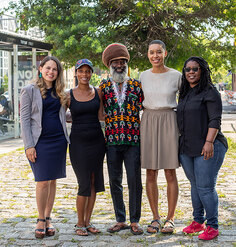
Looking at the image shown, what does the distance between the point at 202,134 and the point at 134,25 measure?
1269 centimetres

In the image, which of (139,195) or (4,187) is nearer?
(139,195)

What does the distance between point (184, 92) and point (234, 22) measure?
42.0 ft

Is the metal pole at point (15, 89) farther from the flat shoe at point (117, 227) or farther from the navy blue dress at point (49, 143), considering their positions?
the flat shoe at point (117, 227)

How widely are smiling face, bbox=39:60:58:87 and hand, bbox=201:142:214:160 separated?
1.75 metres

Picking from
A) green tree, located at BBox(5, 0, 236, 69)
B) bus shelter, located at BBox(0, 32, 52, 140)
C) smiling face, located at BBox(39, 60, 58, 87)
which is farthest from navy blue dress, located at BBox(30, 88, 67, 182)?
green tree, located at BBox(5, 0, 236, 69)

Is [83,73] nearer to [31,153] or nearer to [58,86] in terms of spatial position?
[58,86]

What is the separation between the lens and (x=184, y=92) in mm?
4492

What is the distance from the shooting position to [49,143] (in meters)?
4.50

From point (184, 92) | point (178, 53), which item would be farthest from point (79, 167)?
point (178, 53)

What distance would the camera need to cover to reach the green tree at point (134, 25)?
49.6 ft

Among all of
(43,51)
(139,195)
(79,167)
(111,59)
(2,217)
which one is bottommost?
(2,217)

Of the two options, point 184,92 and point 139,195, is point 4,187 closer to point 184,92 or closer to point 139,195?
point 139,195

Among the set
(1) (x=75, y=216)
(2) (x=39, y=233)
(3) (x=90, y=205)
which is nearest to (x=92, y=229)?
(3) (x=90, y=205)

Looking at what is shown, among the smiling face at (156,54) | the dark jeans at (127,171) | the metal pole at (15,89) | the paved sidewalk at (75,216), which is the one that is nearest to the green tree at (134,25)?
the metal pole at (15,89)
